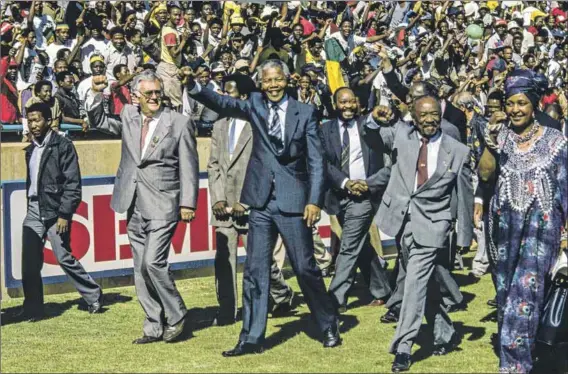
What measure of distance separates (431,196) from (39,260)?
168 inches

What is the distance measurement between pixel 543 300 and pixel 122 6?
481 inches

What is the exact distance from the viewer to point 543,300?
8672 millimetres

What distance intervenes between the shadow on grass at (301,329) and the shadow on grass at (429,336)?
71 centimetres

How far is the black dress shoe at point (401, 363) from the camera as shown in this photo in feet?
29.4

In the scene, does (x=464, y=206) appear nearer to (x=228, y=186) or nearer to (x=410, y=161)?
(x=410, y=161)

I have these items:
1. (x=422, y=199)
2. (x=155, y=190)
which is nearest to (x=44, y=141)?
(x=155, y=190)

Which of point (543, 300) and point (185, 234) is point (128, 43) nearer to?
point (185, 234)

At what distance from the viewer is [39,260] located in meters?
11.6

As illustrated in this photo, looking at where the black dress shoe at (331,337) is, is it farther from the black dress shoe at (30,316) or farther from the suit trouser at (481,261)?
the suit trouser at (481,261)

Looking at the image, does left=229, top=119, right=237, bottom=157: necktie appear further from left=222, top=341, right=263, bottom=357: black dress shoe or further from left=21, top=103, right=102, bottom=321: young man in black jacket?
left=222, top=341, right=263, bottom=357: black dress shoe

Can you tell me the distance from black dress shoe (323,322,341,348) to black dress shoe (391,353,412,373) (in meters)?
0.96

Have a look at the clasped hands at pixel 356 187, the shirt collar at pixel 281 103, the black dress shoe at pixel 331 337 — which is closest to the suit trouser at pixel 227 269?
the clasped hands at pixel 356 187

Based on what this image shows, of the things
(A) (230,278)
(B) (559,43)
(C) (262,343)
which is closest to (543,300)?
(C) (262,343)

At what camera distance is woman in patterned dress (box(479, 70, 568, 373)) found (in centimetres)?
856
